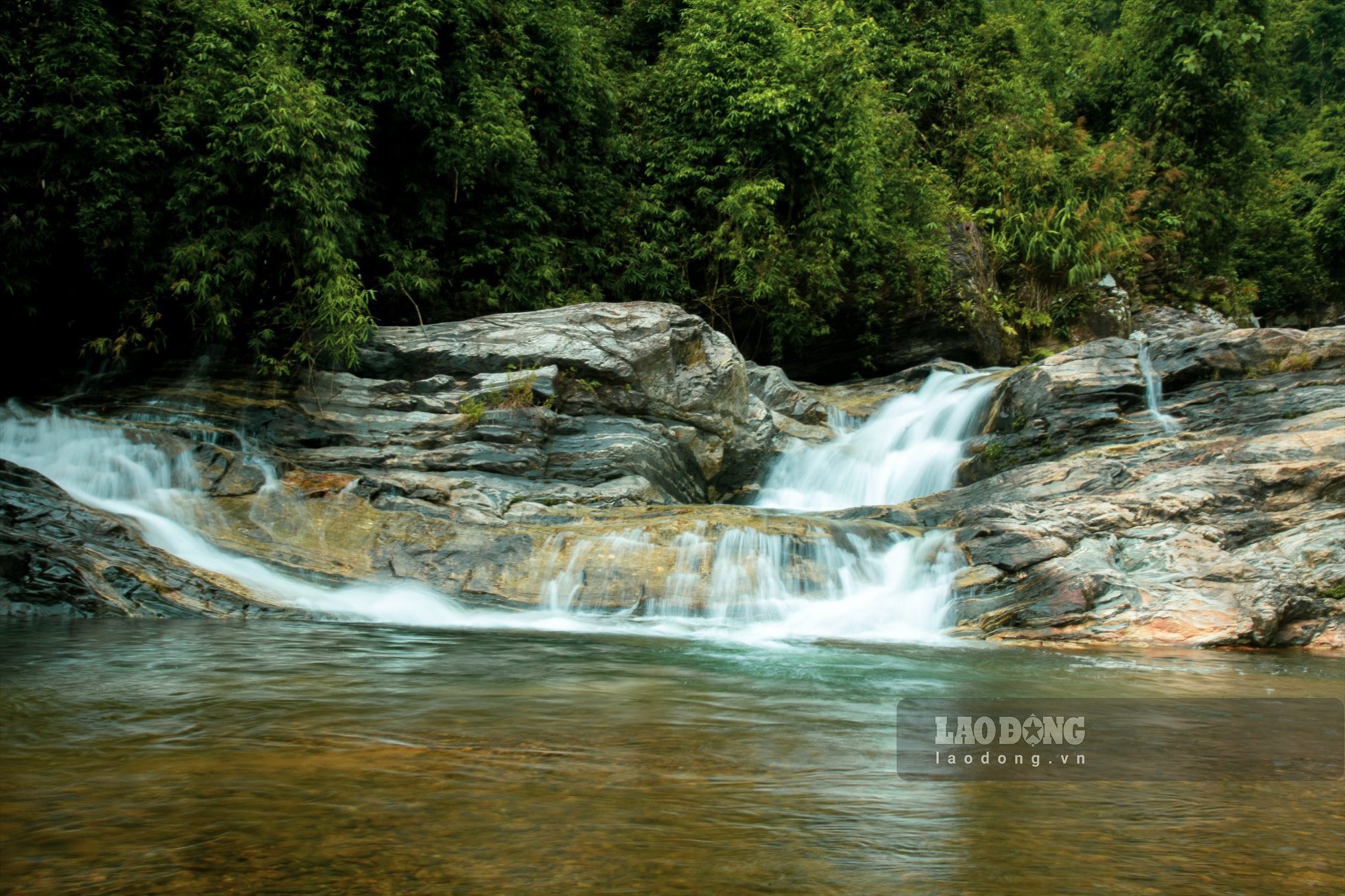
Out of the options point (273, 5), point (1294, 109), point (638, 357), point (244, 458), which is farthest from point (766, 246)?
point (1294, 109)

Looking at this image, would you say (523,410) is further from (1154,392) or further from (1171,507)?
(1154,392)

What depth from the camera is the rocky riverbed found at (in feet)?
29.6

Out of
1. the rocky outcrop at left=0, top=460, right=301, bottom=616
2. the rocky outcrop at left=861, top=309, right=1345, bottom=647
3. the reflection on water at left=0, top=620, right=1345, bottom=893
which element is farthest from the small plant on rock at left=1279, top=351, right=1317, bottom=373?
the rocky outcrop at left=0, top=460, right=301, bottom=616

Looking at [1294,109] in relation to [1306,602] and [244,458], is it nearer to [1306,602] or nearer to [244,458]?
[1306,602]

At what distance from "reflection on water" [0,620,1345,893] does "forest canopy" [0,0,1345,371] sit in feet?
27.2

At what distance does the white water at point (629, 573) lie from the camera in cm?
947

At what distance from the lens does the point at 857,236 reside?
19.3 metres

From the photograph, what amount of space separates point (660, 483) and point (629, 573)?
10.7 feet

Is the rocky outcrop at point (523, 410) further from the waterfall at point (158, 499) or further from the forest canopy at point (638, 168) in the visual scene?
the waterfall at point (158, 499)

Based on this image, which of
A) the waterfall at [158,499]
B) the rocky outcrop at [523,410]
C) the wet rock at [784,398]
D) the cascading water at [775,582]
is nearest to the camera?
the waterfall at [158,499]

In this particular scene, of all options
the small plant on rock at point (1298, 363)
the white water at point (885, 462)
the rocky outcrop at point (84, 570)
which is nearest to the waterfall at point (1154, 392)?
the small plant on rock at point (1298, 363)

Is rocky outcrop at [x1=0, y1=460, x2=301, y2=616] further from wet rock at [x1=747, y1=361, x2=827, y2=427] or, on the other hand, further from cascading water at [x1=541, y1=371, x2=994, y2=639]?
wet rock at [x1=747, y1=361, x2=827, y2=427]

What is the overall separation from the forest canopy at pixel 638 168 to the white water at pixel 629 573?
A: 2.73 m

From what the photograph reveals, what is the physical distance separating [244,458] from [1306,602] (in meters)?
11.2
